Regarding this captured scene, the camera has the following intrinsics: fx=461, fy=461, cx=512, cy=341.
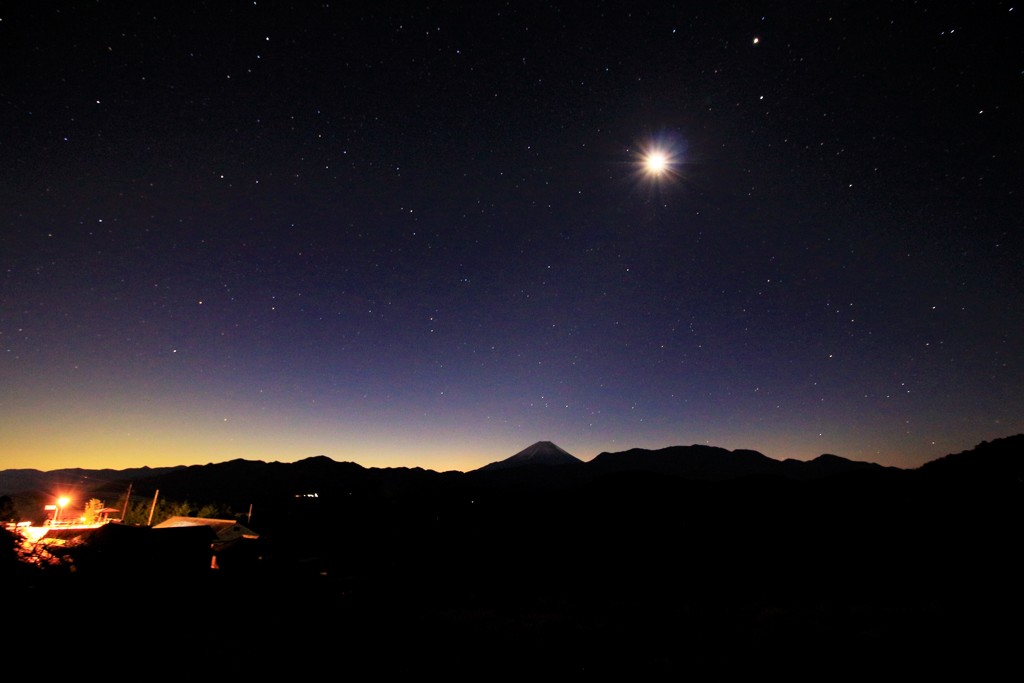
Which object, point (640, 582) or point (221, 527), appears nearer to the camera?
point (640, 582)

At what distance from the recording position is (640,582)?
27594 millimetres

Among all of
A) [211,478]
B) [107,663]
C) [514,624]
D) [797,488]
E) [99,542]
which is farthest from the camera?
[211,478]

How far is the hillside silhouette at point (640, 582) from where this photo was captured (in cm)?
1224

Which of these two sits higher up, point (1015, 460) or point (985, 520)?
point (1015, 460)

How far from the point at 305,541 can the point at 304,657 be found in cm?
3270

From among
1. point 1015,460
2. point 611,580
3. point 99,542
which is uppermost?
point 1015,460

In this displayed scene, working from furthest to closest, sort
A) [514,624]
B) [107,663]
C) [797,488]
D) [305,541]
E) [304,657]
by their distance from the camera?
[797,488], [305,541], [514,624], [304,657], [107,663]

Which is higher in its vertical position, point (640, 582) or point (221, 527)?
point (221, 527)

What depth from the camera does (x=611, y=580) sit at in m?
28.8

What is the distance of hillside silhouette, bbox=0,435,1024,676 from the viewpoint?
12.2 meters

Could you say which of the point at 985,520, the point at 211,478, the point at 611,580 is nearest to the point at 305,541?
the point at 611,580

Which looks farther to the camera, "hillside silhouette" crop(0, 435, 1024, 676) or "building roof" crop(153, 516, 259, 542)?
"building roof" crop(153, 516, 259, 542)

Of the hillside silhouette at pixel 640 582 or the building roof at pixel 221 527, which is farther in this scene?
the building roof at pixel 221 527

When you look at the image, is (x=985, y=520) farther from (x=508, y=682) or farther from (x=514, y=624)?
(x=508, y=682)
